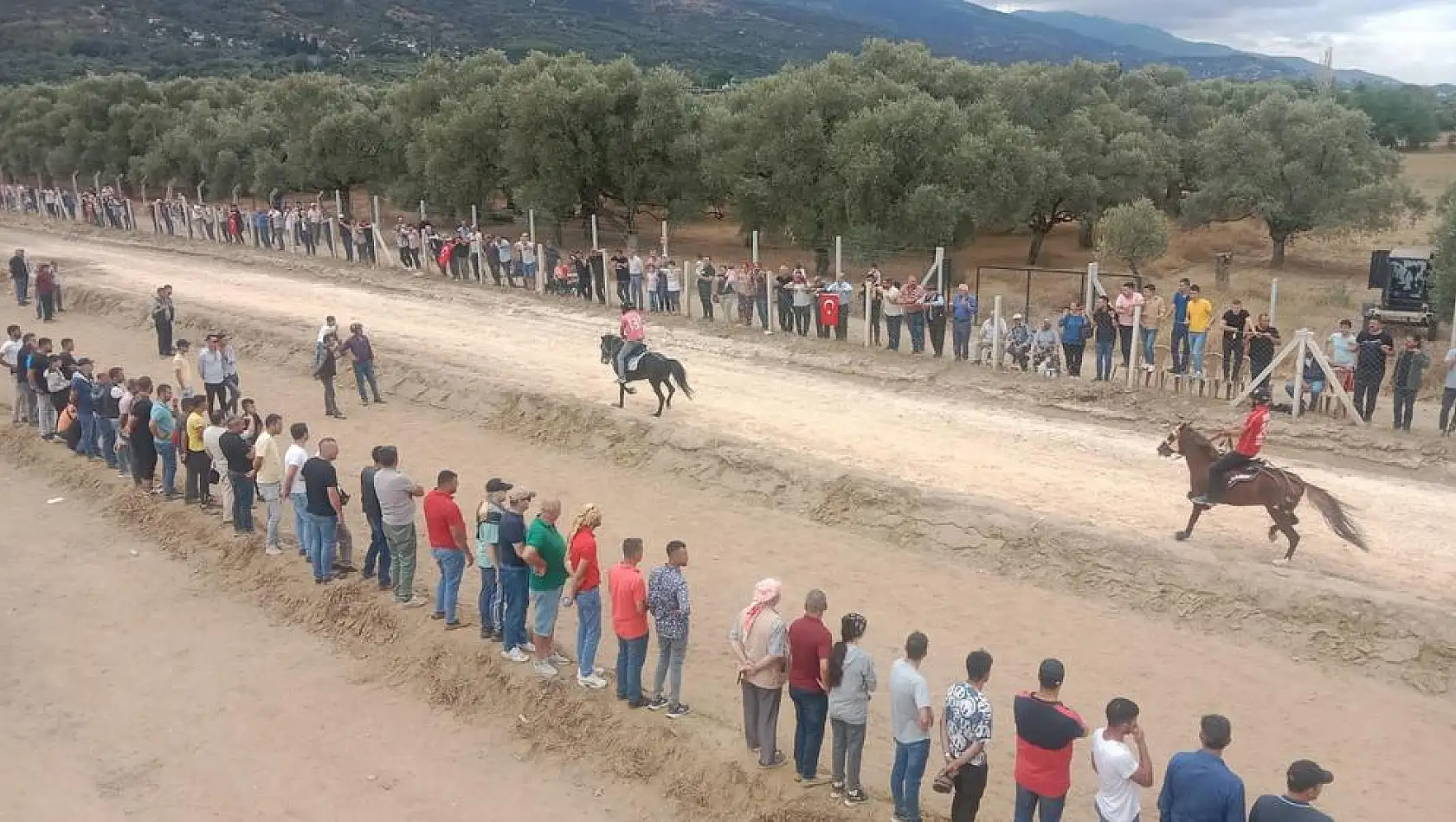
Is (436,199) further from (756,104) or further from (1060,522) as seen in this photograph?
(1060,522)

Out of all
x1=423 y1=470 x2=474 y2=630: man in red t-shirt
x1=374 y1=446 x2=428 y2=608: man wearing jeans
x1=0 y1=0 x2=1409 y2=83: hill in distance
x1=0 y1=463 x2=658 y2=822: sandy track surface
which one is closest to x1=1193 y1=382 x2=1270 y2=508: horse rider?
x1=0 y1=463 x2=658 y2=822: sandy track surface

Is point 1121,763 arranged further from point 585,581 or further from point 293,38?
point 293,38

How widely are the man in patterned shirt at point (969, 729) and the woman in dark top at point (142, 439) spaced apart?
1231cm

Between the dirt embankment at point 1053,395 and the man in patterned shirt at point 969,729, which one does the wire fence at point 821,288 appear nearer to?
the dirt embankment at point 1053,395

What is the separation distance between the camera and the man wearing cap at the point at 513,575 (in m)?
9.71

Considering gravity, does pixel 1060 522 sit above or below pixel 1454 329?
below

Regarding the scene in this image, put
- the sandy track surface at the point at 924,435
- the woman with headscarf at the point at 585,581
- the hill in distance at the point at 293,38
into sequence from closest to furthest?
the woman with headscarf at the point at 585,581
the sandy track surface at the point at 924,435
the hill in distance at the point at 293,38

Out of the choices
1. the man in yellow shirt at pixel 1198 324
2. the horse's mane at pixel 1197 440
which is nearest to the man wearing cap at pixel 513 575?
the horse's mane at pixel 1197 440

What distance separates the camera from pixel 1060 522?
13.2 m

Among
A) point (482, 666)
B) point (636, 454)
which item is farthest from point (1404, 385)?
point (482, 666)

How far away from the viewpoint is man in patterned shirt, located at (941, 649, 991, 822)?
276 inches

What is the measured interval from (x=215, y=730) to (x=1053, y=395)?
45.7 ft

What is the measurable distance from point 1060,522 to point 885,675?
376 cm

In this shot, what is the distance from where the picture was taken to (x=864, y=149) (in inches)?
1201
